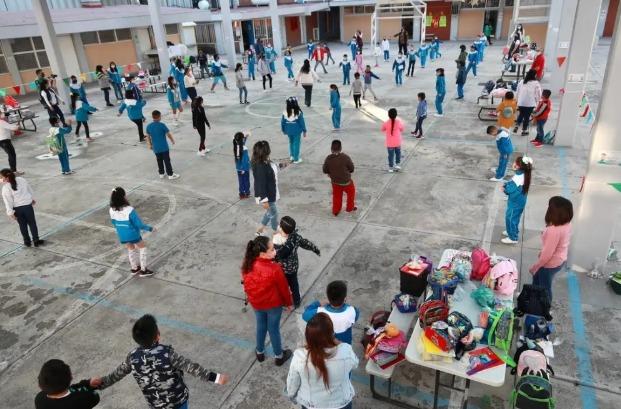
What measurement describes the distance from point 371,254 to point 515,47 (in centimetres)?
1688

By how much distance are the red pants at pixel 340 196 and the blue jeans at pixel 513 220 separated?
8.97 feet

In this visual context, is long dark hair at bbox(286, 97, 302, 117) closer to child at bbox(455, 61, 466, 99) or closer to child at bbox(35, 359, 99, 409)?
child at bbox(35, 359, 99, 409)

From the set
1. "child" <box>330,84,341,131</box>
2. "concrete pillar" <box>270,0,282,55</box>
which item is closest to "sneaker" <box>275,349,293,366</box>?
"child" <box>330,84,341,131</box>

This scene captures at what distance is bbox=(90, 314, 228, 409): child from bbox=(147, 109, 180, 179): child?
7.27m

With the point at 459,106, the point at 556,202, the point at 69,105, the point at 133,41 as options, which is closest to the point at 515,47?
the point at 459,106

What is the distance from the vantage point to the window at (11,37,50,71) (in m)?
22.0

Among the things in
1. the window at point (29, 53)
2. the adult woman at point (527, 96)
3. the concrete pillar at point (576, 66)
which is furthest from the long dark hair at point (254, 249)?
the window at point (29, 53)

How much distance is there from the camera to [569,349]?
5066 mm

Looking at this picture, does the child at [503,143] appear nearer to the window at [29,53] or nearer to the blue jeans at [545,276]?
the blue jeans at [545,276]

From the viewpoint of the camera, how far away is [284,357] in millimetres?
5195

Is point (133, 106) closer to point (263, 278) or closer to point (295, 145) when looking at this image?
point (295, 145)

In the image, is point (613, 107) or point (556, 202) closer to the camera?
point (556, 202)

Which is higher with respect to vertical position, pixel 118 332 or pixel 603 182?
pixel 603 182

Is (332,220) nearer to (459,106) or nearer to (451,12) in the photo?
(459,106)
